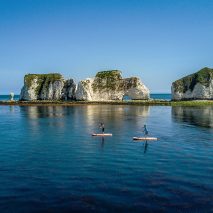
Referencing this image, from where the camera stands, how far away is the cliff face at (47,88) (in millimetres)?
191375

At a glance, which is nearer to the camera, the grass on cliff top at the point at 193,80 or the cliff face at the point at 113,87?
the grass on cliff top at the point at 193,80

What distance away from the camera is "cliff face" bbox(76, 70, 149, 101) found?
184875 millimetres

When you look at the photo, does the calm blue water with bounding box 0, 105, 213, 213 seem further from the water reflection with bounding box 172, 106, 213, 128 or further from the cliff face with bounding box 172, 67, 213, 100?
the cliff face with bounding box 172, 67, 213, 100

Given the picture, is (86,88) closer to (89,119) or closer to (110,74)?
(110,74)

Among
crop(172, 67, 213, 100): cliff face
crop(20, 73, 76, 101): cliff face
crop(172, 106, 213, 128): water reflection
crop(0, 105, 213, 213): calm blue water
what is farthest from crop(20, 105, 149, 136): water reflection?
crop(20, 73, 76, 101): cliff face

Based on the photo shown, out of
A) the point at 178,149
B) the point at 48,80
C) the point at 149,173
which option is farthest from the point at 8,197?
the point at 48,80

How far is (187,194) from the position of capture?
25984 millimetres

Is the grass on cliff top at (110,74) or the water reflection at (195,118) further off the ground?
the grass on cliff top at (110,74)

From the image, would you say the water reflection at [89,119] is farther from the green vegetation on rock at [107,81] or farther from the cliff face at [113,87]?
the green vegetation on rock at [107,81]

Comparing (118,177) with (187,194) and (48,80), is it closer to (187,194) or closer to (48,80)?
(187,194)

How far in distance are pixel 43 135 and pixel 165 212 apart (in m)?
37.3

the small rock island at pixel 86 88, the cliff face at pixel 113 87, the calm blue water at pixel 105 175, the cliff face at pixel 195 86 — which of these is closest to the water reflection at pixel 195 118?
the calm blue water at pixel 105 175

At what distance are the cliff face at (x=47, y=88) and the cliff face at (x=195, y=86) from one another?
188 feet

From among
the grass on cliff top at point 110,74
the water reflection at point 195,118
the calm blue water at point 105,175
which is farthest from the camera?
the grass on cliff top at point 110,74
